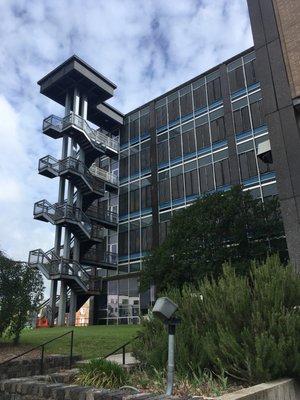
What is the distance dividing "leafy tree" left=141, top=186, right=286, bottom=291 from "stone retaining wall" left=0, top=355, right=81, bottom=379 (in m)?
10.5

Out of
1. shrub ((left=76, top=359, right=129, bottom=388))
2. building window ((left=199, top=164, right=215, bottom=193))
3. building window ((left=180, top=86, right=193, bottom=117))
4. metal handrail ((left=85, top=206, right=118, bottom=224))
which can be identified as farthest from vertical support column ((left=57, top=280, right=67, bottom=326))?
shrub ((left=76, top=359, right=129, bottom=388))

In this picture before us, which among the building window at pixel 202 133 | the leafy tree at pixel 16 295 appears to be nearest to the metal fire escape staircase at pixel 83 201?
the building window at pixel 202 133

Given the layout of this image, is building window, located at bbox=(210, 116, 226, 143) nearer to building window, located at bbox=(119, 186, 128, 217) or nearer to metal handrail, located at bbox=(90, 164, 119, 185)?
building window, located at bbox=(119, 186, 128, 217)

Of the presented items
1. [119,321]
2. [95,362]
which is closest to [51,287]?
[119,321]

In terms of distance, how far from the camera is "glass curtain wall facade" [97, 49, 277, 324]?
33.6 m

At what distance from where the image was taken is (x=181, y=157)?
38.6 meters

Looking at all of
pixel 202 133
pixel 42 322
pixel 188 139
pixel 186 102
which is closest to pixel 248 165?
pixel 202 133

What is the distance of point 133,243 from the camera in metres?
40.0

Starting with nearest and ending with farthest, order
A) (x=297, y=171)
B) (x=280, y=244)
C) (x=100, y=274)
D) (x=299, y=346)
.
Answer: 1. (x=299, y=346)
2. (x=297, y=171)
3. (x=280, y=244)
4. (x=100, y=274)

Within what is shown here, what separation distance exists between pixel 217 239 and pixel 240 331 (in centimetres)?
1557

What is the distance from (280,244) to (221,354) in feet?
54.5

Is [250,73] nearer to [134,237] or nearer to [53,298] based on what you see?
[134,237]

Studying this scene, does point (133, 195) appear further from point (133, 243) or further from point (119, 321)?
point (119, 321)

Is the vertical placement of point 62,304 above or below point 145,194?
below
